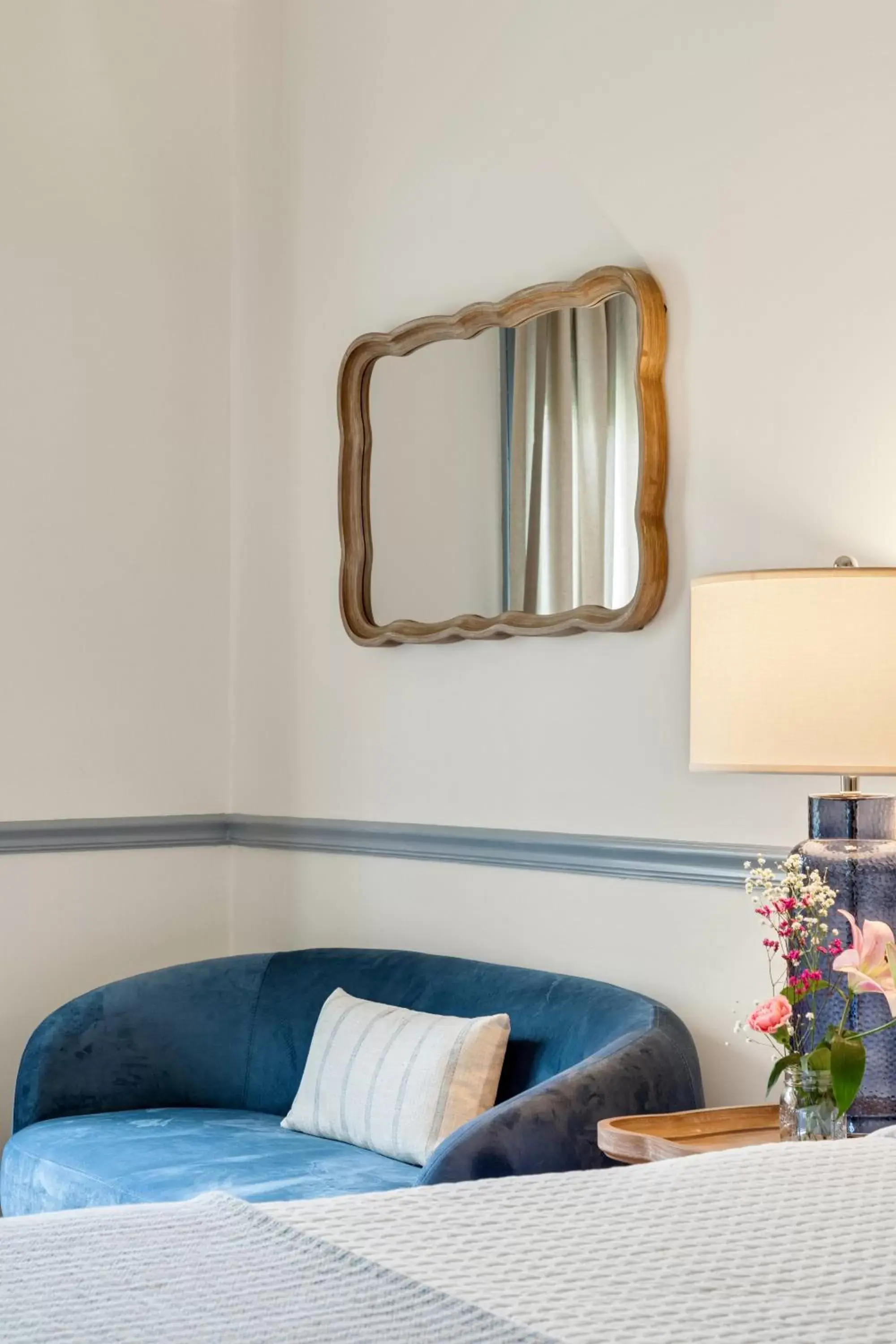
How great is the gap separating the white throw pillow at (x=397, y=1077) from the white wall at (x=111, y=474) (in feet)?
3.24

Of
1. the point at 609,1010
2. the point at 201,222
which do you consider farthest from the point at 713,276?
the point at 201,222

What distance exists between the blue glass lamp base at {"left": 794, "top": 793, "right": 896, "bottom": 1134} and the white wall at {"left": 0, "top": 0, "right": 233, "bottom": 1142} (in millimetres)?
2144

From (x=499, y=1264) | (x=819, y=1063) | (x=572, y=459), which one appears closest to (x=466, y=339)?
(x=572, y=459)

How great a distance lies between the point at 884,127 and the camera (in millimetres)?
2537

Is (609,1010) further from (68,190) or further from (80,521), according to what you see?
(68,190)

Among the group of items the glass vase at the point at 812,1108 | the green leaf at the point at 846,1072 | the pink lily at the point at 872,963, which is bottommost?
the glass vase at the point at 812,1108

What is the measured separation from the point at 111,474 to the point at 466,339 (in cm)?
111

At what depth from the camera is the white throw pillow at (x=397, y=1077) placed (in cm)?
276

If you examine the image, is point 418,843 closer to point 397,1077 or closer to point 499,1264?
point 397,1077

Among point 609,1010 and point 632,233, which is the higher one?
point 632,233

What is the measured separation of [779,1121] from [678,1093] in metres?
0.34

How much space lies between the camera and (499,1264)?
33.0 inches

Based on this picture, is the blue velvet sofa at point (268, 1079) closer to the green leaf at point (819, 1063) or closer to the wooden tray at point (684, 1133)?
the wooden tray at point (684, 1133)

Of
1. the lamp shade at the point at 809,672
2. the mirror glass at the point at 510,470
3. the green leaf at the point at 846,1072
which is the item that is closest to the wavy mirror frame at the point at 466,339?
the mirror glass at the point at 510,470
